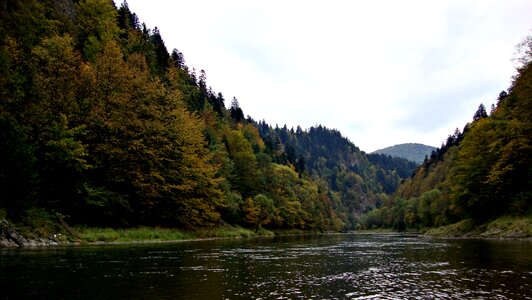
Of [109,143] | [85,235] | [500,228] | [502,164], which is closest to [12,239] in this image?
[85,235]

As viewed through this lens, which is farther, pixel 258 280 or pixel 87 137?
pixel 87 137

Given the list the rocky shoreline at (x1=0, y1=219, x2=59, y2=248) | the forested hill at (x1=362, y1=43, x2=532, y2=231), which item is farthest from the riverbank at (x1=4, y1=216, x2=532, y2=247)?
the forested hill at (x1=362, y1=43, x2=532, y2=231)

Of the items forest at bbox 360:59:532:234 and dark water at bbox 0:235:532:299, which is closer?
dark water at bbox 0:235:532:299

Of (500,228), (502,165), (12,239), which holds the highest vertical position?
(502,165)

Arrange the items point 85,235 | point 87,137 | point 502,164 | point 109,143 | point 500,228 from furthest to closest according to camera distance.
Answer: point 502,164 → point 500,228 → point 109,143 → point 87,137 → point 85,235

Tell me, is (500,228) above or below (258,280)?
above

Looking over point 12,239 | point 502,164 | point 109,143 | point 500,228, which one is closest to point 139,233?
point 109,143

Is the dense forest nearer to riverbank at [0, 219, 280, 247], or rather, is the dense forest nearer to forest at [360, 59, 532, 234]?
riverbank at [0, 219, 280, 247]

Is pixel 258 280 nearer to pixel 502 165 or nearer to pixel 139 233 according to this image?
pixel 139 233

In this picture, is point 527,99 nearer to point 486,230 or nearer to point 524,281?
point 486,230

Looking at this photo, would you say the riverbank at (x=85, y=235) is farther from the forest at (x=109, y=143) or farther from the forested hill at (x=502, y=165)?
the forested hill at (x=502, y=165)

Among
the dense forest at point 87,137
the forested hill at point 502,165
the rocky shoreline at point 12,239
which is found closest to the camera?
the rocky shoreline at point 12,239

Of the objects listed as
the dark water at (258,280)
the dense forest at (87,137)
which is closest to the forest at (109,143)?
the dense forest at (87,137)

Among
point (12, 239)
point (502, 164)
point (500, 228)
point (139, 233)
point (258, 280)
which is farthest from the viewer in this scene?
point (502, 164)
